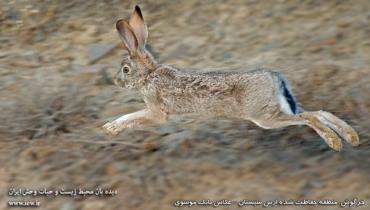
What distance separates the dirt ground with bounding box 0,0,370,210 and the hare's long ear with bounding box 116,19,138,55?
592mm

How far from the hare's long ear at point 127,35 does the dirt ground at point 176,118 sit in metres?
0.59

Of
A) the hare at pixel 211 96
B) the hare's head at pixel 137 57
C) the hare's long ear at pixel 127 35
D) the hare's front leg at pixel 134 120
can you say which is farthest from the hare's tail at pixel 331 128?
the hare's long ear at pixel 127 35

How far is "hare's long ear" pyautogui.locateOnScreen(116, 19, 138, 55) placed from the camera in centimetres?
547

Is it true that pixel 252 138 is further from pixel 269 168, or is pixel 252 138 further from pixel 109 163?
pixel 109 163

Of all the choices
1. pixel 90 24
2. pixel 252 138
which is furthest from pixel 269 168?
pixel 90 24

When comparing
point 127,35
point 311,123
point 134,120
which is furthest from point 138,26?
point 311,123

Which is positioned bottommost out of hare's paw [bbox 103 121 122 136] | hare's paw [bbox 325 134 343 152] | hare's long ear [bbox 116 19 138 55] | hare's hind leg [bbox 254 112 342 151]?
hare's paw [bbox 325 134 343 152]

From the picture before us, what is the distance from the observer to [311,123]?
17.2 ft

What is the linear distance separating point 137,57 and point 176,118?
0.56 meters

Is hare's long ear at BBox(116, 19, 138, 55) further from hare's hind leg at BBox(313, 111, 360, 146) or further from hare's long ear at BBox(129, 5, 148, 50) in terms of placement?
hare's hind leg at BBox(313, 111, 360, 146)

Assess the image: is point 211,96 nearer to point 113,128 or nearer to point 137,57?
point 137,57

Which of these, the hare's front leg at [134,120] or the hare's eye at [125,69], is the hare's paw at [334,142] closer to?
the hare's front leg at [134,120]

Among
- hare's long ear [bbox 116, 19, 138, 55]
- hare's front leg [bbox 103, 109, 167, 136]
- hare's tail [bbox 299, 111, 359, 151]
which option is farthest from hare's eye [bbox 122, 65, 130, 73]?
hare's tail [bbox 299, 111, 359, 151]

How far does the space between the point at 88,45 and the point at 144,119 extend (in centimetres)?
212
